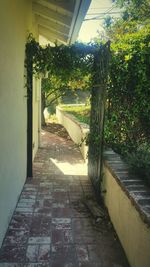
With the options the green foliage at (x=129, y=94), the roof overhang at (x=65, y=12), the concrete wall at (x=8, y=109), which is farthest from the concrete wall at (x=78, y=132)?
the concrete wall at (x=8, y=109)

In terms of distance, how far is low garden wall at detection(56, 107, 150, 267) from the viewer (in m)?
2.39

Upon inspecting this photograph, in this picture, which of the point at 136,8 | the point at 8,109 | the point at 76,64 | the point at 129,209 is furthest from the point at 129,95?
the point at 136,8

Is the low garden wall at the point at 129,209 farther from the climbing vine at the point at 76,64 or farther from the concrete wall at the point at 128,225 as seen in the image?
the climbing vine at the point at 76,64

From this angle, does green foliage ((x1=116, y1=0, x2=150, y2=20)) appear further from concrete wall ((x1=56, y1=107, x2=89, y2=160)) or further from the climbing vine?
the climbing vine

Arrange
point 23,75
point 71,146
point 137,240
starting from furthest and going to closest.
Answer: point 71,146 < point 23,75 < point 137,240

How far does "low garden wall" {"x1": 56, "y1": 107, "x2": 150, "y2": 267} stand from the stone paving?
0.24 m

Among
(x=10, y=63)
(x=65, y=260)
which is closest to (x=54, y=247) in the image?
(x=65, y=260)

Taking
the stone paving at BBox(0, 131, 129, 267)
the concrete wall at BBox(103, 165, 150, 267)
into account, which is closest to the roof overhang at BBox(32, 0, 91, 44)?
the concrete wall at BBox(103, 165, 150, 267)

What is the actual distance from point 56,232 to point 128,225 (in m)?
1.02

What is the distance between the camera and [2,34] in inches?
116

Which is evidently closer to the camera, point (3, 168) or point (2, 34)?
point (2, 34)

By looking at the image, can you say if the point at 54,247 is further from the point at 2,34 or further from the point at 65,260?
the point at 2,34

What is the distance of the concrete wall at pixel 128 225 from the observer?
2.37 meters

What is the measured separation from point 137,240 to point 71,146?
670 cm
